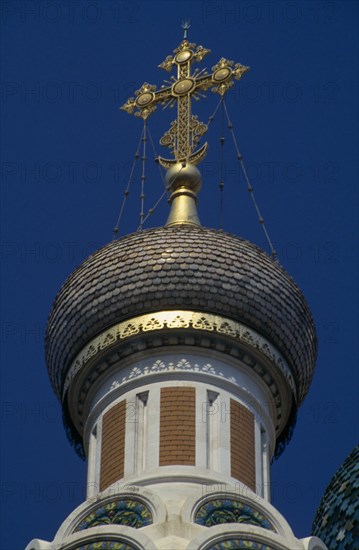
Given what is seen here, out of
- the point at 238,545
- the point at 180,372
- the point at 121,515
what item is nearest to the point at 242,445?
the point at 180,372

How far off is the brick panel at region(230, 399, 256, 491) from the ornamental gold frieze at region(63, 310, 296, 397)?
0.73 m

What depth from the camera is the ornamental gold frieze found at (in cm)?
2380

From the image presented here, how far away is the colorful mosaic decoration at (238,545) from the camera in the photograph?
69.4 feet

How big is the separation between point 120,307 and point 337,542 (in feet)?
12.6

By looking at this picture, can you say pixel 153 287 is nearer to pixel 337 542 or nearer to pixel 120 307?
pixel 120 307

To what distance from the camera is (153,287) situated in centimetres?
2411

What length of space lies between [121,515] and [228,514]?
42.2 inches

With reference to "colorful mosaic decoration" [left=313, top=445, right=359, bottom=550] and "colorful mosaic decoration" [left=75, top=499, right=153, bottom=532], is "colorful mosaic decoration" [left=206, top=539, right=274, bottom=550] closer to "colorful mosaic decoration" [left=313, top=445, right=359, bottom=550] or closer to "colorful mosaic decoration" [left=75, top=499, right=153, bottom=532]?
"colorful mosaic decoration" [left=75, top=499, right=153, bottom=532]

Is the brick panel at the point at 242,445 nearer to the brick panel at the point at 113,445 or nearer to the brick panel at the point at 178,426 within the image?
the brick panel at the point at 178,426

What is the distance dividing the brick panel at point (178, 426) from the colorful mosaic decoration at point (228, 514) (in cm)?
94

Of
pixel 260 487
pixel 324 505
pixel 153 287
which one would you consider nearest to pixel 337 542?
pixel 324 505

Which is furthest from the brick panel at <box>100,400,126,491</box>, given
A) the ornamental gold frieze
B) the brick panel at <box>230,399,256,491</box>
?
the brick panel at <box>230,399,256,491</box>

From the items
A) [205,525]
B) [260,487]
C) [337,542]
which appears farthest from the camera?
[337,542]

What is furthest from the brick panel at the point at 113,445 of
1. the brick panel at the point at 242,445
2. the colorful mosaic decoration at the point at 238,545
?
the colorful mosaic decoration at the point at 238,545
